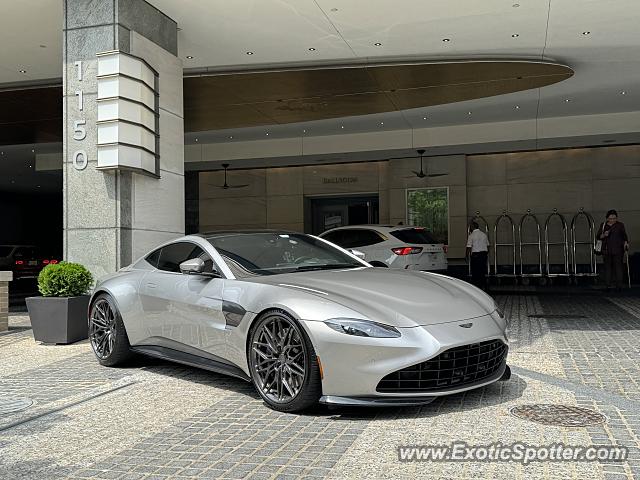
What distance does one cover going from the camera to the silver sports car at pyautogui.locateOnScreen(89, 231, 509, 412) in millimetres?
4305

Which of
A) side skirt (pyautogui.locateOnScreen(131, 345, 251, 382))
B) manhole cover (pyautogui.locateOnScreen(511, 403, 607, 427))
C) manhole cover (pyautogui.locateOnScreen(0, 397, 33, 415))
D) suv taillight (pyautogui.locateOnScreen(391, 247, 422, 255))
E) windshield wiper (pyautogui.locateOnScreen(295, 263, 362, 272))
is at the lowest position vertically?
manhole cover (pyautogui.locateOnScreen(0, 397, 33, 415))

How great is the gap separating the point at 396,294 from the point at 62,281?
5.08m

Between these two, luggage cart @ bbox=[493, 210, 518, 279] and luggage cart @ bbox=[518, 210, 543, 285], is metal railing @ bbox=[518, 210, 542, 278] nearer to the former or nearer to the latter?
luggage cart @ bbox=[518, 210, 543, 285]

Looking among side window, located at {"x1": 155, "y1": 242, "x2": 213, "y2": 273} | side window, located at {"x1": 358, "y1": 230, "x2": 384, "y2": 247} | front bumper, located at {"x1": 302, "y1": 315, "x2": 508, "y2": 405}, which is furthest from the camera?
side window, located at {"x1": 358, "y1": 230, "x2": 384, "y2": 247}

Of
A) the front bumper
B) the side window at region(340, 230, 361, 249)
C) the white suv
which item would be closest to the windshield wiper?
the front bumper

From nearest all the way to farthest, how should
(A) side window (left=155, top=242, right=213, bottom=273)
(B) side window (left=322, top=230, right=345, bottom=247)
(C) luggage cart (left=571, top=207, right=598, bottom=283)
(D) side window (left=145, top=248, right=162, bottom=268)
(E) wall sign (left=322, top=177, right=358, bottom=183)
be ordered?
(A) side window (left=155, top=242, right=213, bottom=273), (D) side window (left=145, top=248, right=162, bottom=268), (B) side window (left=322, top=230, right=345, bottom=247), (C) luggage cart (left=571, top=207, right=598, bottom=283), (E) wall sign (left=322, top=177, right=358, bottom=183)

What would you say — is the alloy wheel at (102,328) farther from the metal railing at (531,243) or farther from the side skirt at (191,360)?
the metal railing at (531,243)

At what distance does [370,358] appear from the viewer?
4254mm

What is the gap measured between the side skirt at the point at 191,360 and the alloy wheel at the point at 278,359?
0.87 ft

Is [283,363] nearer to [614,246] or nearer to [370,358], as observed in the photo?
[370,358]

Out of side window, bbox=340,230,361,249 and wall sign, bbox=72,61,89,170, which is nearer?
wall sign, bbox=72,61,89,170

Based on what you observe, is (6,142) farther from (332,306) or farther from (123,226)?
(332,306)

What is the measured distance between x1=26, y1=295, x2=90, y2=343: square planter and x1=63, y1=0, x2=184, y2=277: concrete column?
0.74 m

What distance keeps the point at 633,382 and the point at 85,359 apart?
5.33 m
